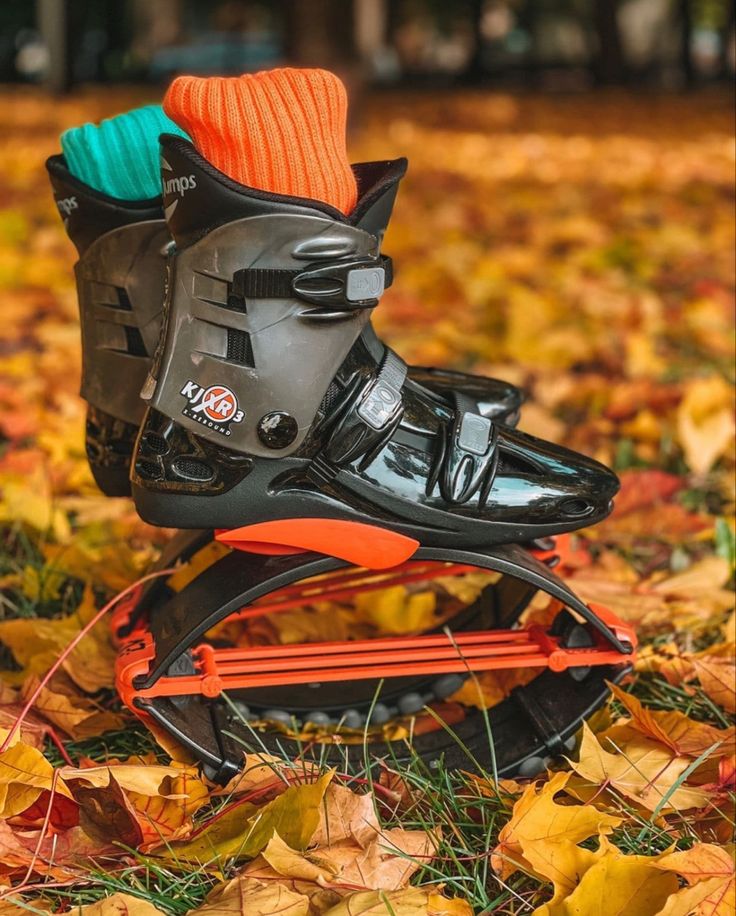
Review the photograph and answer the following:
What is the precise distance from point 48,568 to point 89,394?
0.40 meters

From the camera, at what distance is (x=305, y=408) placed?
128 centimetres

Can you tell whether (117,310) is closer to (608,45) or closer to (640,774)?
(640,774)

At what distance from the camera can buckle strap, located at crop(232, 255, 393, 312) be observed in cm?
122

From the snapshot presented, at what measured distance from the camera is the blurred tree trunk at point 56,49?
44.5 ft

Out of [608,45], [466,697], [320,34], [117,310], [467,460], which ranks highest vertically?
[117,310]

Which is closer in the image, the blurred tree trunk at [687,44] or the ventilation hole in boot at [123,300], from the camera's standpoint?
the ventilation hole in boot at [123,300]

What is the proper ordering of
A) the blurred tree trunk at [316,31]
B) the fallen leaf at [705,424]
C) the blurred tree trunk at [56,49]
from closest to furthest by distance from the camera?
the fallen leaf at [705,424] → the blurred tree trunk at [316,31] → the blurred tree trunk at [56,49]

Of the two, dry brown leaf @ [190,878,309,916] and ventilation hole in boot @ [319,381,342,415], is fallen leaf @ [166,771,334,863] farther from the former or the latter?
ventilation hole in boot @ [319,381,342,415]

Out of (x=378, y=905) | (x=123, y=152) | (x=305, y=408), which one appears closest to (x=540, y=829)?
(x=378, y=905)

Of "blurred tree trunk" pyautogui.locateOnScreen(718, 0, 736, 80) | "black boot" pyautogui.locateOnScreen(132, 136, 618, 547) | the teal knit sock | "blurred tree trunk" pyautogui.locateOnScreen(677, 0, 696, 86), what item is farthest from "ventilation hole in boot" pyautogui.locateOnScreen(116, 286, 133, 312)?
"blurred tree trunk" pyautogui.locateOnScreen(718, 0, 736, 80)

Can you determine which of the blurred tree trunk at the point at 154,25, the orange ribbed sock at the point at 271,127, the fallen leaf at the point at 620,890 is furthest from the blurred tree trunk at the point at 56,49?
the fallen leaf at the point at 620,890

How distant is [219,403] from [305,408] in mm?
98

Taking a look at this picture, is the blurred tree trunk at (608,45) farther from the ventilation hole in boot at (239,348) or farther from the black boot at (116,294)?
the ventilation hole in boot at (239,348)

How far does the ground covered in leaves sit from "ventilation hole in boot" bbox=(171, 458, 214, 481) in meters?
0.33
